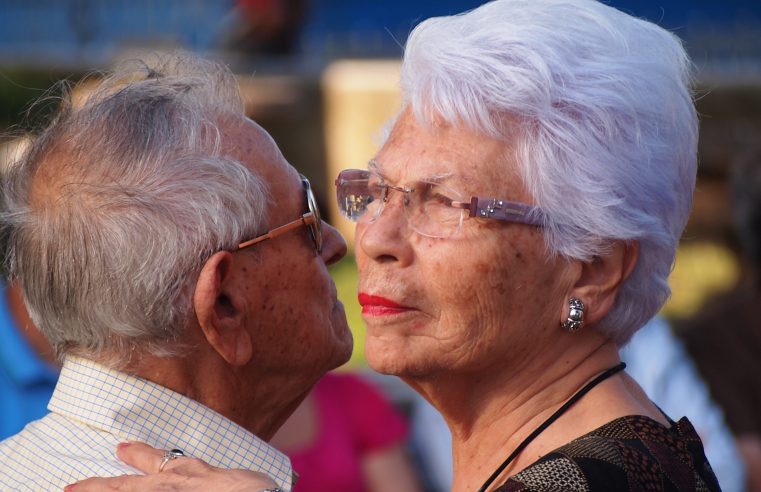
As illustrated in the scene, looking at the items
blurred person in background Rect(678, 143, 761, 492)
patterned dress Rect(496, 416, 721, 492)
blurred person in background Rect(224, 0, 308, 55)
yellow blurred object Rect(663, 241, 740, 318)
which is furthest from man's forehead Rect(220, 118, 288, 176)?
blurred person in background Rect(224, 0, 308, 55)

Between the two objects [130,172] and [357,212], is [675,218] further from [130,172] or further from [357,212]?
[130,172]

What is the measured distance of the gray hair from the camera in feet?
8.59

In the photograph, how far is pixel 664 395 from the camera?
15.3ft

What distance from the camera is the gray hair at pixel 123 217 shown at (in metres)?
2.62

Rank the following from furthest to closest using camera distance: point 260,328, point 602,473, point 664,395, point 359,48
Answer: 1. point 359,48
2. point 664,395
3. point 260,328
4. point 602,473

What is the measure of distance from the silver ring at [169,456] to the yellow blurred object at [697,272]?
→ 23.2 feet

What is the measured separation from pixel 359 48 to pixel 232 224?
1021 centimetres

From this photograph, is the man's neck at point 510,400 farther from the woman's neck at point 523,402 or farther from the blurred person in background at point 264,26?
the blurred person in background at point 264,26

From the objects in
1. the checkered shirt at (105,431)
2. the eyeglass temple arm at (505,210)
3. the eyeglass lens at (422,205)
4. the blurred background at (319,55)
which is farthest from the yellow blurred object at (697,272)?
the checkered shirt at (105,431)

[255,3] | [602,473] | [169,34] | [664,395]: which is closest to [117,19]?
[169,34]

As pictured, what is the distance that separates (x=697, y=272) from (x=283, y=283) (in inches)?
319

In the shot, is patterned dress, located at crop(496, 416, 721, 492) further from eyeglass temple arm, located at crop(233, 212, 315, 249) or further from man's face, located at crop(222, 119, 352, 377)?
eyeglass temple arm, located at crop(233, 212, 315, 249)

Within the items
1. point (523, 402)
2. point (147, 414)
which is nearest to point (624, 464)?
point (523, 402)

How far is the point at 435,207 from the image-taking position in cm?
266
